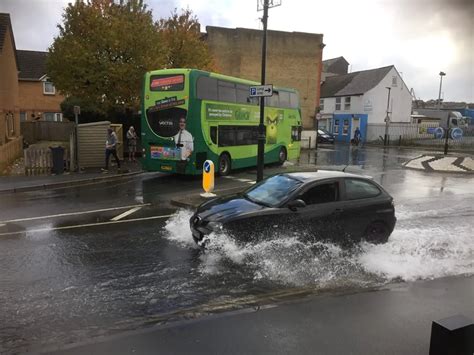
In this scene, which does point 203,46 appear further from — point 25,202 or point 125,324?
point 125,324

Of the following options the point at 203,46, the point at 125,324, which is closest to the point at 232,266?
the point at 125,324

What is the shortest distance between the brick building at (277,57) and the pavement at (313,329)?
32.8m

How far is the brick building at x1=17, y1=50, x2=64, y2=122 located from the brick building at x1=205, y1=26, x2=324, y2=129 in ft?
52.9

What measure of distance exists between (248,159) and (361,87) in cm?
3149

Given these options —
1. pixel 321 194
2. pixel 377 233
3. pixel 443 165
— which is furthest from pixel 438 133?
pixel 321 194

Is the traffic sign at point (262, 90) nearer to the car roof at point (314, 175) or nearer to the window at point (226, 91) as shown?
the car roof at point (314, 175)

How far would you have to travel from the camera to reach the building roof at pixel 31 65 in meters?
40.6

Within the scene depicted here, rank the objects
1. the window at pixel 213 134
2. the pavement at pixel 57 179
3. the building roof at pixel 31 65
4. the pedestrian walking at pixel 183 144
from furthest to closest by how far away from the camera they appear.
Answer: the building roof at pixel 31 65 < the window at pixel 213 134 < the pedestrian walking at pixel 183 144 < the pavement at pixel 57 179

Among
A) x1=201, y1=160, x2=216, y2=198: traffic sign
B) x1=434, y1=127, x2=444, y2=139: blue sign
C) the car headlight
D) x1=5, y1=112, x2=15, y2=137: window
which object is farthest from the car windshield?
x1=434, y1=127, x2=444, y2=139: blue sign

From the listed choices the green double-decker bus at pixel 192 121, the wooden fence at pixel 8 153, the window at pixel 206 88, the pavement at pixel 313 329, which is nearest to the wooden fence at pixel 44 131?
the wooden fence at pixel 8 153

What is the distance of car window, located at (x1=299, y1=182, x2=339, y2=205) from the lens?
7.09 m

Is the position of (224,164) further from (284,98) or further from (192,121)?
(284,98)

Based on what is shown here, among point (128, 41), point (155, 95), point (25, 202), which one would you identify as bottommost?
Result: point (25, 202)

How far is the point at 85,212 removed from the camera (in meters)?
10.5
